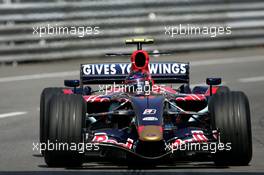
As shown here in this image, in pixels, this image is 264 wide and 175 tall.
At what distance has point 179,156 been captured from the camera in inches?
415

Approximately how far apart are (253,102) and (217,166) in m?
6.54

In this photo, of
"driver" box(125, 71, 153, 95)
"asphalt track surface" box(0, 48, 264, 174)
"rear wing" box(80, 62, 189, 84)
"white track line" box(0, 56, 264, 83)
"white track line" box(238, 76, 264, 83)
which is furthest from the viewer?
"white track line" box(0, 56, 264, 83)

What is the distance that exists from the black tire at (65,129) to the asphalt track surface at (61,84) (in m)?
0.12

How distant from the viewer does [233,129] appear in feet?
34.3

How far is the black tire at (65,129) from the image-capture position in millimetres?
10367

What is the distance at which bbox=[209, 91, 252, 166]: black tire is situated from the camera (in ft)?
34.2

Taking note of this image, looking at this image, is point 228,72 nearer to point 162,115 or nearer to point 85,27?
point 85,27

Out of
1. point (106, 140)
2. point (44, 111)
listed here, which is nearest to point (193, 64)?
point (44, 111)

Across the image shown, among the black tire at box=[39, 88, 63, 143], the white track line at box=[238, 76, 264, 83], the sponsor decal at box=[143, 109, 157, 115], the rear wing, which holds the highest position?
the rear wing

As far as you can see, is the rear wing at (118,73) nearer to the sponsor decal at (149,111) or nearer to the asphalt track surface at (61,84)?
the asphalt track surface at (61,84)

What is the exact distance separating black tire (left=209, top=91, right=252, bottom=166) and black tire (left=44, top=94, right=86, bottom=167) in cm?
143

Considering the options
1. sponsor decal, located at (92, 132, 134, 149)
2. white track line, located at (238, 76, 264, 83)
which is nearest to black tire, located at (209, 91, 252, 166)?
sponsor decal, located at (92, 132, 134, 149)

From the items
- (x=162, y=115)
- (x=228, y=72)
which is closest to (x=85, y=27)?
(x=228, y=72)

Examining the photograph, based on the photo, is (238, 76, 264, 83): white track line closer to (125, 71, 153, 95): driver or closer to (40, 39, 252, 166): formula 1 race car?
(125, 71, 153, 95): driver
